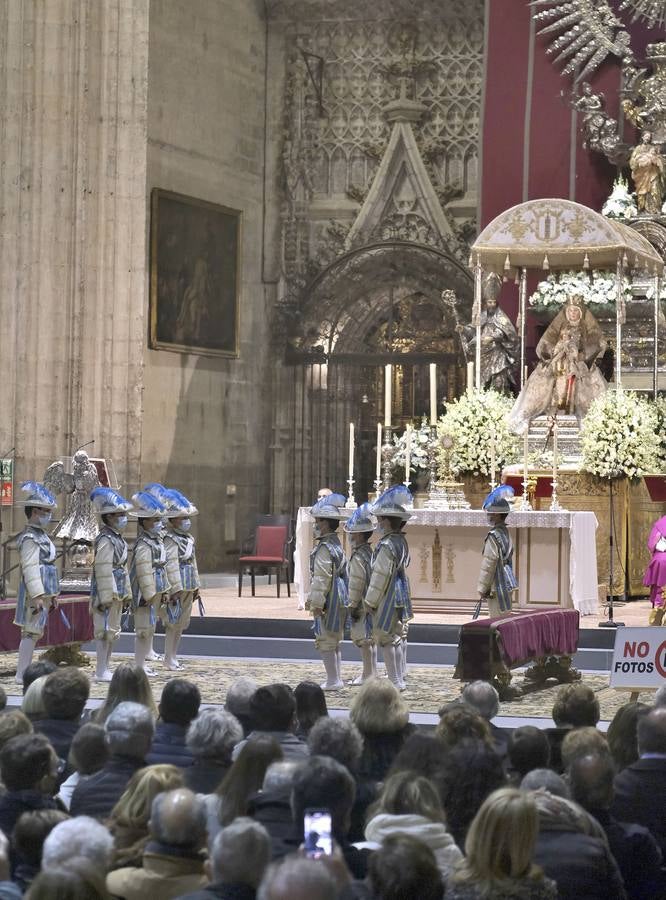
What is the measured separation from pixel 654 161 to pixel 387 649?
9473 mm

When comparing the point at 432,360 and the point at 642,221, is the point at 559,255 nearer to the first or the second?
the point at 642,221

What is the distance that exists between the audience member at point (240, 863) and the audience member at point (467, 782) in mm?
1163

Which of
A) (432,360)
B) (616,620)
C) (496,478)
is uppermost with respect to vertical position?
(432,360)

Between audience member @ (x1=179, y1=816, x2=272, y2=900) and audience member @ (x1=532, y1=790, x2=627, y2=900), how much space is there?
0.87 meters

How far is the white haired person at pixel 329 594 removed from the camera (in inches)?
475

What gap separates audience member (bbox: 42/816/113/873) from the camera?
14.2ft

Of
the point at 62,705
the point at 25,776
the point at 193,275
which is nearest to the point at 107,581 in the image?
the point at 62,705

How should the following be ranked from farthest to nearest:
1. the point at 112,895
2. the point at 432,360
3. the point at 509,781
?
the point at 432,360
the point at 509,781
the point at 112,895

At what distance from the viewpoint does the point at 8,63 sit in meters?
19.5

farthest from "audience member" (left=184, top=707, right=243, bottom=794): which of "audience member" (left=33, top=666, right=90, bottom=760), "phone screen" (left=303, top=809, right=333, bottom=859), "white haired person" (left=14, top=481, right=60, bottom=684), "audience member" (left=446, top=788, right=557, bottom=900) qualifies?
"white haired person" (left=14, top=481, right=60, bottom=684)

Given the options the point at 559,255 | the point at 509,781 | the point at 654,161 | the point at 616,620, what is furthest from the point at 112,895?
the point at 654,161

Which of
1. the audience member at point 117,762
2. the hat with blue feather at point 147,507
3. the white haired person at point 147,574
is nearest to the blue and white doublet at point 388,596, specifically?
the white haired person at point 147,574

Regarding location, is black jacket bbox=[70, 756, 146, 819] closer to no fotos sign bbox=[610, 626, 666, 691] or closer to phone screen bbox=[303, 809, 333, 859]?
phone screen bbox=[303, 809, 333, 859]

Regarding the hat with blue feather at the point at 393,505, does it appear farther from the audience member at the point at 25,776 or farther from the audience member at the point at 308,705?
the audience member at the point at 25,776
